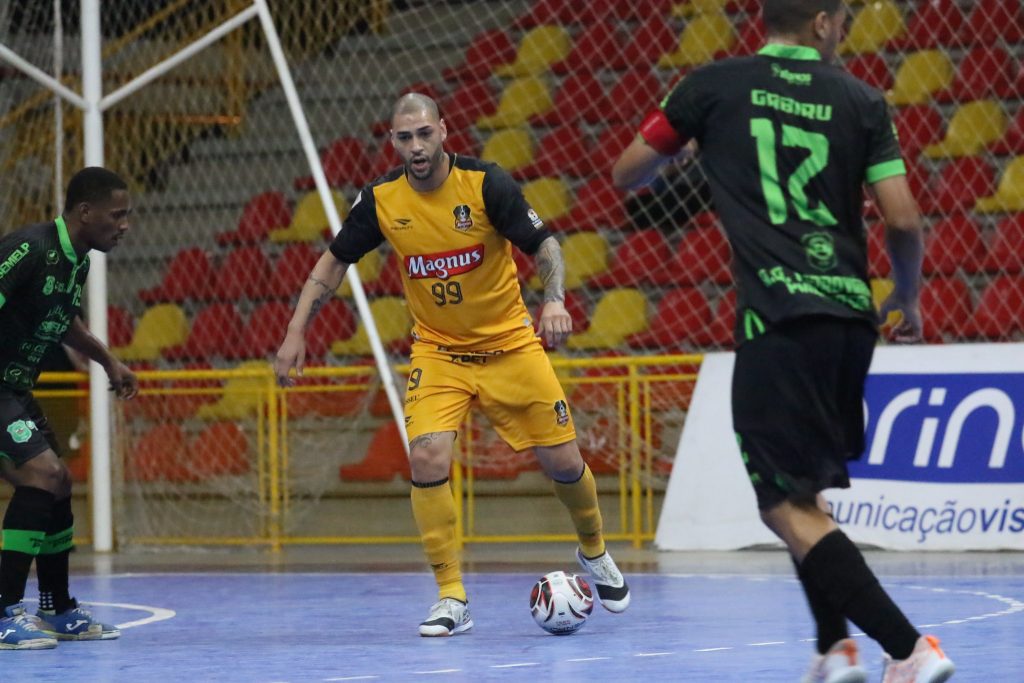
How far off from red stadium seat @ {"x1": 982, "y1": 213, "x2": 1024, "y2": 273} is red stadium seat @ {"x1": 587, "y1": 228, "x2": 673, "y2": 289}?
2.50 metres

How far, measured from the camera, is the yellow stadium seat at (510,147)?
15.3 metres

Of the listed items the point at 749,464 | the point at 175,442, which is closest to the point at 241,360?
the point at 175,442

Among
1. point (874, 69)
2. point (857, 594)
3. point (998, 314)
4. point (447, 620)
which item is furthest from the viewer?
point (874, 69)

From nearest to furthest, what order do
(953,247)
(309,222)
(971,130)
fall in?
(953,247) < (971,130) < (309,222)

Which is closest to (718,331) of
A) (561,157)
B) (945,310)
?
(945,310)

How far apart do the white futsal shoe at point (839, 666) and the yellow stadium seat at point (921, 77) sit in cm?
1022

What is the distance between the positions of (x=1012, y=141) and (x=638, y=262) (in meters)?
3.07

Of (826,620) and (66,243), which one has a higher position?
(66,243)

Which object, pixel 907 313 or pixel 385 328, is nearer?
pixel 907 313

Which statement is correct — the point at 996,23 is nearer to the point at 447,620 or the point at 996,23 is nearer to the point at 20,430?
the point at 447,620

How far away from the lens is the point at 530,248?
23.6 ft

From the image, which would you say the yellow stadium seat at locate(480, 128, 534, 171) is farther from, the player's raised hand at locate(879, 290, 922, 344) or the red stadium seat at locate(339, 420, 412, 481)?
the player's raised hand at locate(879, 290, 922, 344)

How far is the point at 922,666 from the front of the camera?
14.1 ft

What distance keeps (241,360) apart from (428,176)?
7970mm
